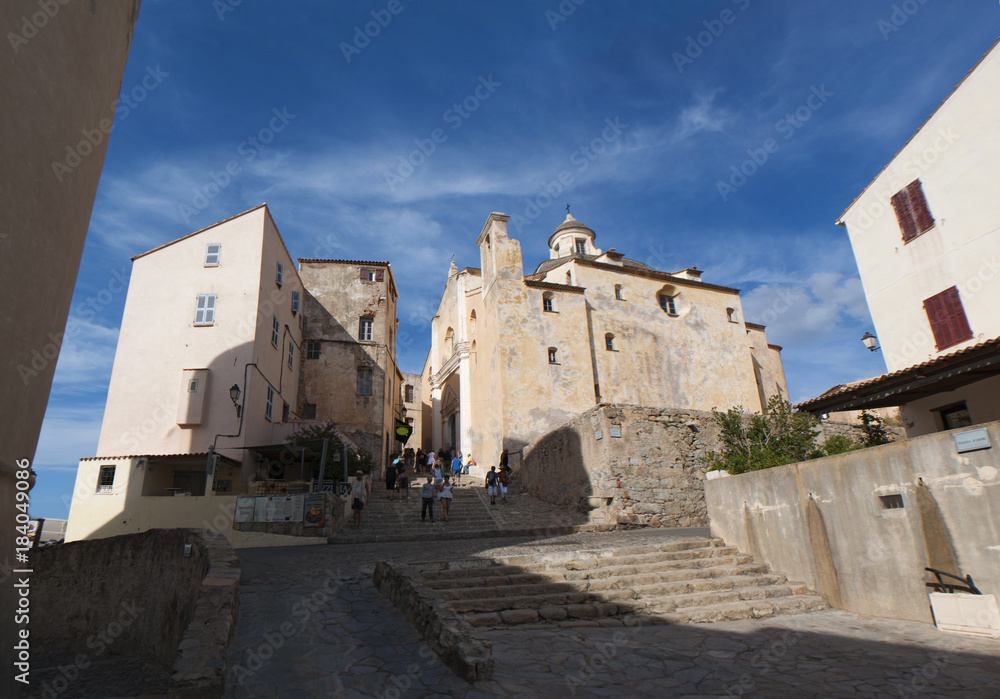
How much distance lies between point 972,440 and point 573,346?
21865 millimetres

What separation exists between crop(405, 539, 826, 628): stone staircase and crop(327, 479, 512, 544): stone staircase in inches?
243

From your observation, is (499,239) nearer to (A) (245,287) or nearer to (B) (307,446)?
(A) (245,287)

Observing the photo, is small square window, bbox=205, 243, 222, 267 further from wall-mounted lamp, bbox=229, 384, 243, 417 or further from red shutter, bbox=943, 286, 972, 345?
red shutter, bbox=943, 286, 972, 345

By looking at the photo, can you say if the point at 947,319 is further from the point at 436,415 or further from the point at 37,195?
the point at 436,415

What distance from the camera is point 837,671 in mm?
5238

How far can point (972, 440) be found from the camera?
627cm

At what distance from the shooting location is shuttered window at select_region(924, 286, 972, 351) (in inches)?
549

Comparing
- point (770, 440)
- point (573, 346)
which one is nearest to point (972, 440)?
point (770, 440)

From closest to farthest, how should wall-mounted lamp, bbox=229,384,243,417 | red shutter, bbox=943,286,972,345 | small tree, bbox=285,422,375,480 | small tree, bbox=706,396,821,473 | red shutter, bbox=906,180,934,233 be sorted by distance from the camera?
small tree, bbox=706,396,821,473 < red shutter, bbox=943,286,972,345 < red shutter, bbox=906,180,934,233 < wall-mounted lamp, bbox=229,384,243,417 < small tree, bbox=285,422,375,480

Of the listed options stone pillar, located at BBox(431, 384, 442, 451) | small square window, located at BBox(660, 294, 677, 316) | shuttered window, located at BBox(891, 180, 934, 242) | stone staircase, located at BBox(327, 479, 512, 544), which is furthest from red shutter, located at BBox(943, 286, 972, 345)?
stone pillar, located at BBox(431, 384, 442, 451)

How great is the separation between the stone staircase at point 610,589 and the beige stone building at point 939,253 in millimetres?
4655

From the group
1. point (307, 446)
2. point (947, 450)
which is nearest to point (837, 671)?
point (947, 450)

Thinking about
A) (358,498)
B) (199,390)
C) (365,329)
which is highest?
(365,329)

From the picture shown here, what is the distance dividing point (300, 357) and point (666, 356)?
1937cm
